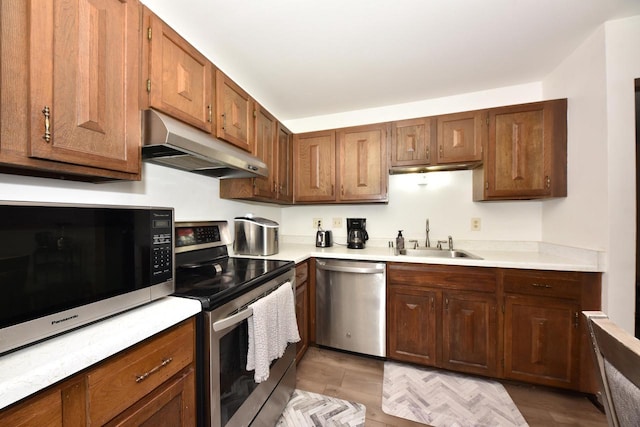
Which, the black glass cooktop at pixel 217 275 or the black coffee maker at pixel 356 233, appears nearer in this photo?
the black glass cooktop at pixel 217 275

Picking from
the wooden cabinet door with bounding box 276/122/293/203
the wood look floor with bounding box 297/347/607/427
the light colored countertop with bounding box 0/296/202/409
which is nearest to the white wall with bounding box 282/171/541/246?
the wooden cabinet door with bounding box 276/122/293/203

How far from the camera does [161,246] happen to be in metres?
0.91

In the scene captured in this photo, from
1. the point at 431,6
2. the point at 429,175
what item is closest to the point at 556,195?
the point at 429,175

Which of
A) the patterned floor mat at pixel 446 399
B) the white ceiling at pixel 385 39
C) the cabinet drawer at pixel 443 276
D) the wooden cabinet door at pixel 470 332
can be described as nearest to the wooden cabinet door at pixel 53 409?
the patterned floor mat at pixel 446 399

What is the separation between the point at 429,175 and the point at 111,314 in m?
2.50

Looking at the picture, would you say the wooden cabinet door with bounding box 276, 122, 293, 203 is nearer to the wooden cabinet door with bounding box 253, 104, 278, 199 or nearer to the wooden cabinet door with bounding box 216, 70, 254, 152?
the wooden cabinet door with bounding box 253, 104, 278, 199

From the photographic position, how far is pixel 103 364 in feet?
2.03

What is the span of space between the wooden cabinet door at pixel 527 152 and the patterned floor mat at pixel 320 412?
6.19ft

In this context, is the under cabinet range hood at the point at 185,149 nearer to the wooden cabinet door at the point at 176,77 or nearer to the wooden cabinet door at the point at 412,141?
the wooden cabinet door at the point at 176,77

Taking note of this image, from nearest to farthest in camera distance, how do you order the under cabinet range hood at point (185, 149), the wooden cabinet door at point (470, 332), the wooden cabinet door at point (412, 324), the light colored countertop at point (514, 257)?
the under cabinet range hood at point (185, 149) < the light colored countertop at point (514, 257) < the wooden cabinet door at point (470, 332) < the wooden cabinet door at point (412, 324)

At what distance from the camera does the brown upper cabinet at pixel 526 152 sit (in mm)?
1796

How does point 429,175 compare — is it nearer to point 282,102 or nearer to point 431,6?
point 431,6

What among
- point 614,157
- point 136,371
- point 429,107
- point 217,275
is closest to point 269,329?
point 217,275

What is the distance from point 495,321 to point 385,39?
2074 mm
